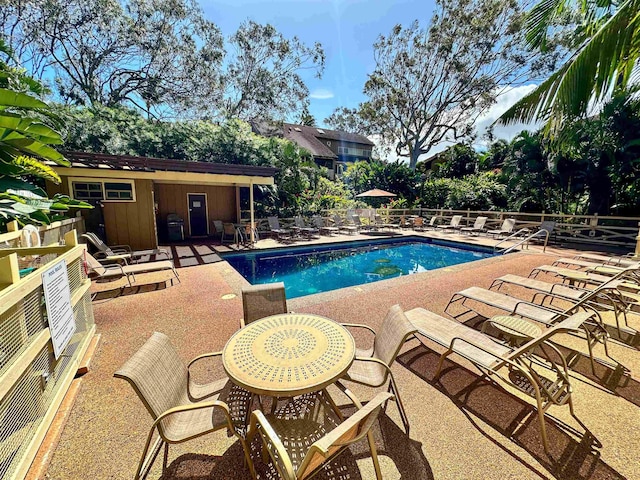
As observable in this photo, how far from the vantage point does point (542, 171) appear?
38.0 ft

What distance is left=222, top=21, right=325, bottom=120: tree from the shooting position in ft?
61.2

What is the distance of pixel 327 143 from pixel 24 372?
1255 inches

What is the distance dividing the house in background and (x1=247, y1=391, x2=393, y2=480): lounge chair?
2017 cm

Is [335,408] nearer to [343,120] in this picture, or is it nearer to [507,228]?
[507,228]

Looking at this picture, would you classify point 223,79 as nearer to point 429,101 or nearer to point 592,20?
point 429,101

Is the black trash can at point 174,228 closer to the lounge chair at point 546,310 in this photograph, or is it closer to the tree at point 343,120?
the lounge chair at point 546,310

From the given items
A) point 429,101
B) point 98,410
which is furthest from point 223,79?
point 98,410

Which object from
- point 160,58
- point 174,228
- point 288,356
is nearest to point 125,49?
point 160,58

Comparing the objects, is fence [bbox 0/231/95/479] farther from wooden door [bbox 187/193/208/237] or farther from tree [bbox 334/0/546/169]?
tree [bbox 334/0/546/169]

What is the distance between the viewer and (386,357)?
211cm

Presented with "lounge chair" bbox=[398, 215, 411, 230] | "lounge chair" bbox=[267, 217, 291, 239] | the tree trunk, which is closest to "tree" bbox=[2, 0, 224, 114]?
"lounge chair" bbox=[267, 217, 291, 239]

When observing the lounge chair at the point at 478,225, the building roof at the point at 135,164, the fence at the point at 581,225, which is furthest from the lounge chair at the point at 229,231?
the lounge chair at the point at 478,225

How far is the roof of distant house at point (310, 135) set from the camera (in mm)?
19811

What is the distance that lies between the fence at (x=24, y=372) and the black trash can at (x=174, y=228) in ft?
28.7
